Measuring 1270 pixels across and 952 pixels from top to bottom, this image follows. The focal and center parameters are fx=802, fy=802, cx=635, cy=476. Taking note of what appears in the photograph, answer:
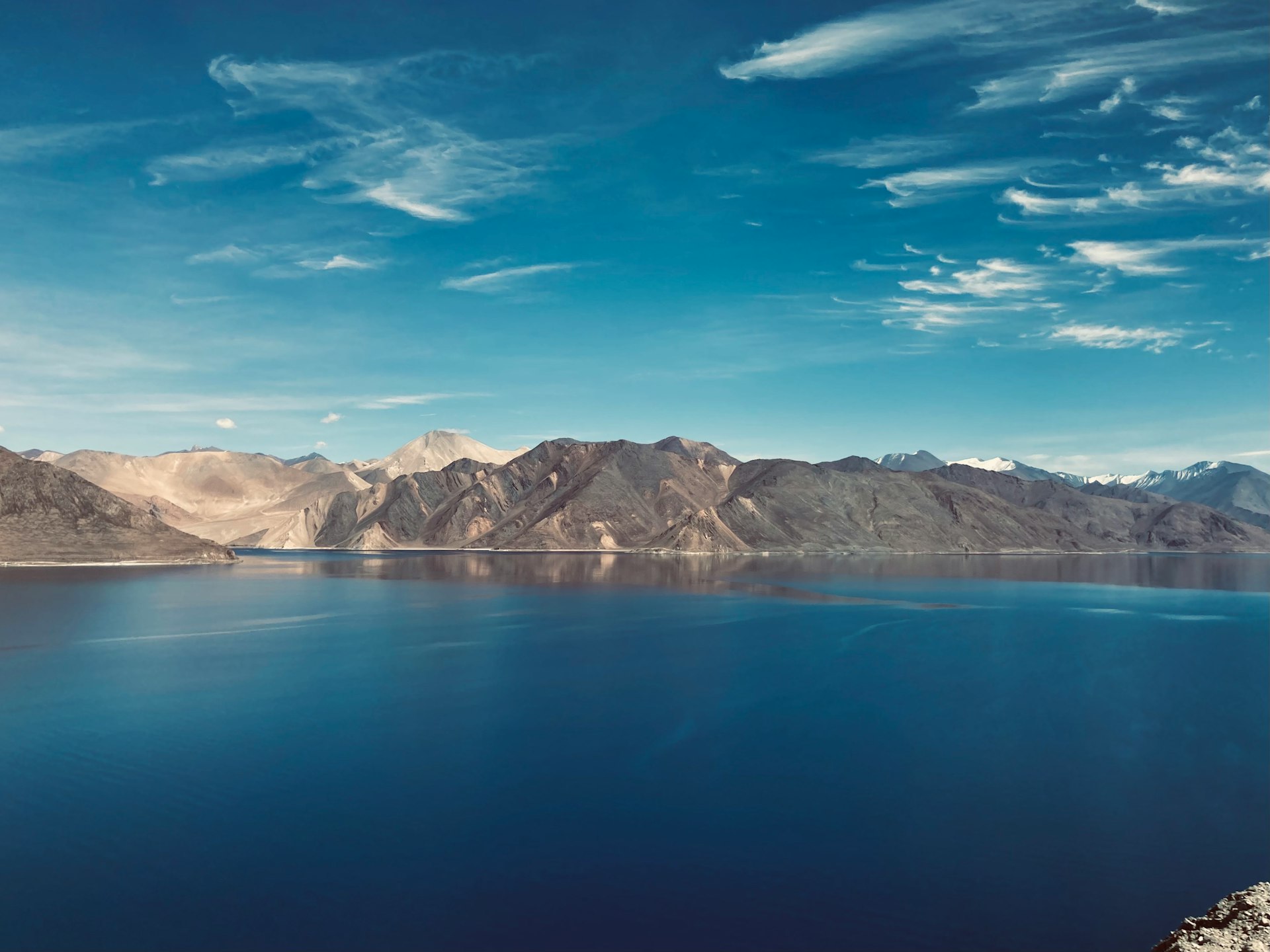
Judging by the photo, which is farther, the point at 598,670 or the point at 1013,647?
the point at 1013,647

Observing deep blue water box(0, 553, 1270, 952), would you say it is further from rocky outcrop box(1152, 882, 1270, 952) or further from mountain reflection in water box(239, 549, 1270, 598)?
mountain reflection in water box(239, 549, 1270, 598)

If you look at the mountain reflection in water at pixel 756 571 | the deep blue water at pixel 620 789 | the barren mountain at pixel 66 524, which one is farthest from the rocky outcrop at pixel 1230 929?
the barren mountain at pixel 66 524

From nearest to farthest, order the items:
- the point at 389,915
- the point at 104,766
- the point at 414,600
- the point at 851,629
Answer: the point at 389,915, the point at 104,766, the point at 851,629, the point at 414,600

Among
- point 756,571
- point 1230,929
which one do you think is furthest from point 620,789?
point 756,571

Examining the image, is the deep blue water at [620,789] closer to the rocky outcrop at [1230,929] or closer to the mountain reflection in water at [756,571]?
the rocky outcrop at [1230,929]

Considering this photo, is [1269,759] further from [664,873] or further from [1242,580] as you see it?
[1242,580]

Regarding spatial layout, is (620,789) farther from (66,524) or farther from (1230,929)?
(66,524)

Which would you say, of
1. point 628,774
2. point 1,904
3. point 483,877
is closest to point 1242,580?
point 628,774
